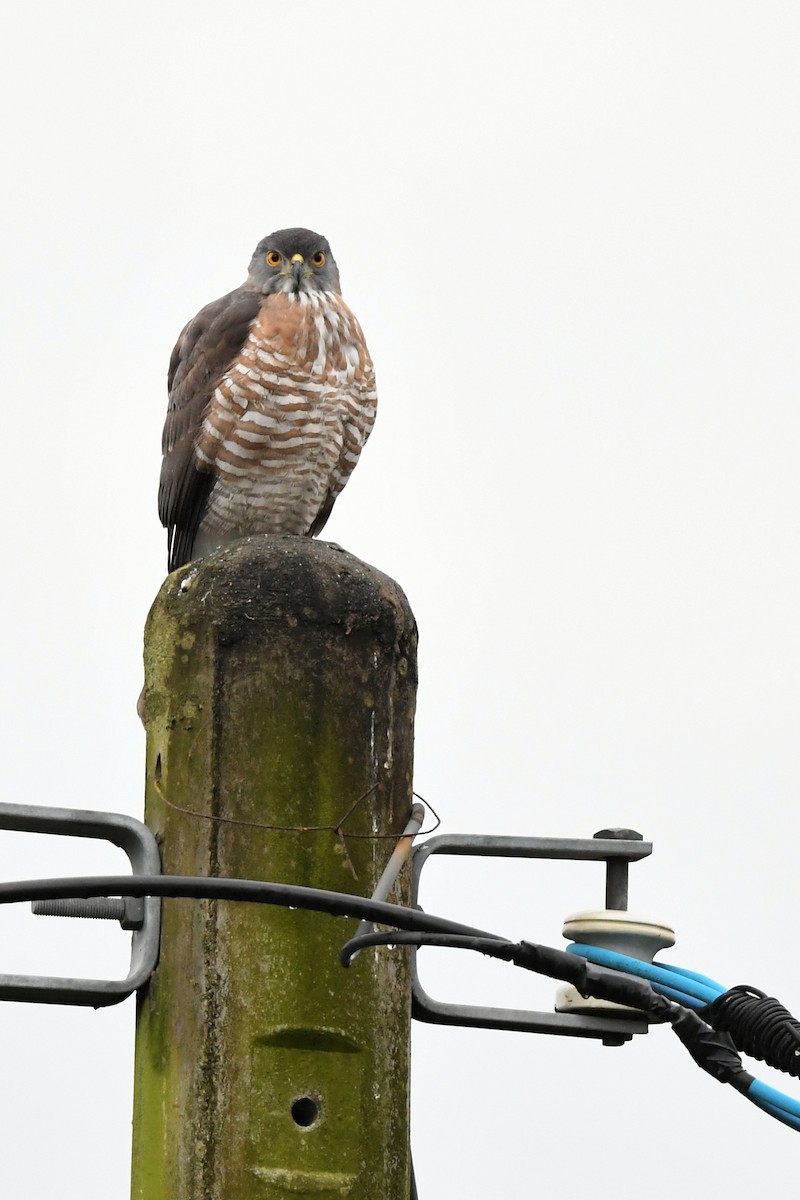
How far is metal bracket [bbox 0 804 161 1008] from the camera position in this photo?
3.45 metres

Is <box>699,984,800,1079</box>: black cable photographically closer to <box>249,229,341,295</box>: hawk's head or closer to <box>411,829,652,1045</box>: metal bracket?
<box>411,829,652,1045</box>: metal bracket

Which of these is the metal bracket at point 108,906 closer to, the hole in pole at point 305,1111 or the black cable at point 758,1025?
the hole in pole at point 305,1111

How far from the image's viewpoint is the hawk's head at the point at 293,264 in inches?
291

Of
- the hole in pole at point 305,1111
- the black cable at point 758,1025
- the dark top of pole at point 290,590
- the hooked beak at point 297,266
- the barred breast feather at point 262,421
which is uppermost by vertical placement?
the hooked beak at point 297,266

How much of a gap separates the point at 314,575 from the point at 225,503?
10.8ft

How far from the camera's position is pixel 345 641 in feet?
11.9

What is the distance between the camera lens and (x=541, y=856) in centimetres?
387

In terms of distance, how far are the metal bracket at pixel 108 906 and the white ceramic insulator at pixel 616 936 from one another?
2.87 feet

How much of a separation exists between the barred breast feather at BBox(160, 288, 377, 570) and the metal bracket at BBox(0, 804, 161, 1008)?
11.1ft

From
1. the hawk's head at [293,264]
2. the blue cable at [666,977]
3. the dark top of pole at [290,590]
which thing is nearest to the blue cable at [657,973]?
the blue cable at [666,977]

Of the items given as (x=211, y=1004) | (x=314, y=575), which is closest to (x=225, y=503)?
(x=314, y=575)

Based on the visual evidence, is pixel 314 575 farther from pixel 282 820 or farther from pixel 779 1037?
pixel 779 1037

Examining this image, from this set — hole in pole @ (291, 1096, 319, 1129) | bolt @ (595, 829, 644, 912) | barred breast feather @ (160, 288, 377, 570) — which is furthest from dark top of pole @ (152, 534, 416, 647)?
barred breast feather @ (160, 288, 377, 570)

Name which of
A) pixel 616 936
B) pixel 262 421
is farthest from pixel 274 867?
pixel 262 421
